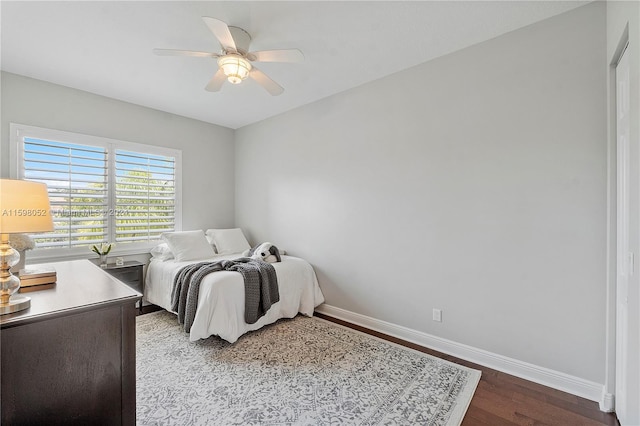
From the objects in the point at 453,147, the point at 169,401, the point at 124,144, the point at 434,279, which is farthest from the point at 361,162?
the point at 124,144

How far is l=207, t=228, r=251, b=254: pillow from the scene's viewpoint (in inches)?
165

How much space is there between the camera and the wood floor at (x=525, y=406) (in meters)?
1.80

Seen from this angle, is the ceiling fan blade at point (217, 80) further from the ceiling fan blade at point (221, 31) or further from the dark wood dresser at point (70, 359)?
the dark wood dresser at point (70, 359)

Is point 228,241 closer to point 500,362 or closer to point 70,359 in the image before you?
point 70,359

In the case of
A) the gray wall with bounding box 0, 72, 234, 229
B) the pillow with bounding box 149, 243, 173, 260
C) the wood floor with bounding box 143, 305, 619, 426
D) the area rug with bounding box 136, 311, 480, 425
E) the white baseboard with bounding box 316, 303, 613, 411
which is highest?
the gray wall with bounding box 0, 72, 234, 229

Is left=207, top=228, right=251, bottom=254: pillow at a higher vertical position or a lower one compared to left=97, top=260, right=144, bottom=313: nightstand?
higher

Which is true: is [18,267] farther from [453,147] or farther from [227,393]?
[453,147]

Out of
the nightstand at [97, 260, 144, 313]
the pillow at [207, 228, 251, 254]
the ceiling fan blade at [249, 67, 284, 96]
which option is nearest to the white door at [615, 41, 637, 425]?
the ceiling fan blade at [249, 67, 284, 96]

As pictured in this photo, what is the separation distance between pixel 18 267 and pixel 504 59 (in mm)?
3686

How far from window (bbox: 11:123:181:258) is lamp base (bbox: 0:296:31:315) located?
2587mm

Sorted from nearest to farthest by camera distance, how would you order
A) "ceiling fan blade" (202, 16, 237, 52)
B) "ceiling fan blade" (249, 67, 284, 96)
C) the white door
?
1. the white door
2. "ceiling fan blade" (202, 16, 237, 52)
3. "ceiling fan blade" (249, 67, 284, 96)

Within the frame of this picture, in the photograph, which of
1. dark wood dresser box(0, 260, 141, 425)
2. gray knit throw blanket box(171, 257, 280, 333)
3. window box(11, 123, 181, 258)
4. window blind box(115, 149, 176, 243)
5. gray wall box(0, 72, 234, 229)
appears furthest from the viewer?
window blind box(115, 149, 176, 243)

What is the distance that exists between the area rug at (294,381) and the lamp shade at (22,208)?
1.34 metres

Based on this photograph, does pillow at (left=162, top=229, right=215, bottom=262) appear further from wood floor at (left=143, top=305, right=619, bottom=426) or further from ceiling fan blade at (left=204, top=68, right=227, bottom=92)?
wood floor at (left=143, top=305, right=619, bottom=426)
